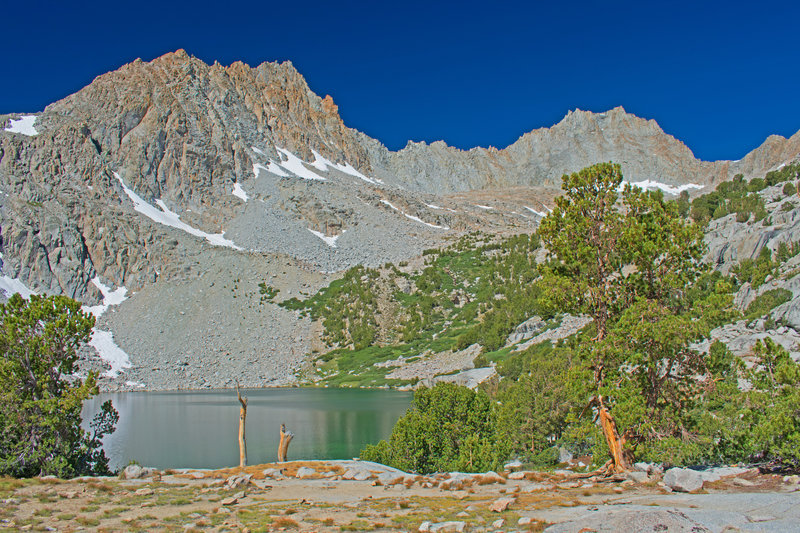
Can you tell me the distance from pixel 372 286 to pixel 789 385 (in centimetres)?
7171

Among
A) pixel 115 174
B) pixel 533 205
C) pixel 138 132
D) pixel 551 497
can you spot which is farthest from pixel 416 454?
pixel 533 205

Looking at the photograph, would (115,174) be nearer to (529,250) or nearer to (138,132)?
(138,132)

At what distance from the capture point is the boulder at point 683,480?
1271 centimetres

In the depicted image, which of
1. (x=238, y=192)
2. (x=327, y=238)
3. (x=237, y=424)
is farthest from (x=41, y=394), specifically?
(x=238, y=192)

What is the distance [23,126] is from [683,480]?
125 meters

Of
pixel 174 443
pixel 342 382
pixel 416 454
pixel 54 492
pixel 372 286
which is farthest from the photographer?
pixel 372 286

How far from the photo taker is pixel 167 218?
331ft

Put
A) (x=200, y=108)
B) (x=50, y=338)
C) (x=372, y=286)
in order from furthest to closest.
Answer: (x=200, y=108)
(x=372, y=286)
(x=50, y=338)

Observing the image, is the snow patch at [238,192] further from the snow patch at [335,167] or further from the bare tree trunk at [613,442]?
the bare tree trunk at [613,442]

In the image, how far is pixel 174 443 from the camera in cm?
3331

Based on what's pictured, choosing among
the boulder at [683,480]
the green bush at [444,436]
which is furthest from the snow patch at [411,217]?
the boulder at [683,480]

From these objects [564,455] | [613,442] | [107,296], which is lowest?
[564,455]

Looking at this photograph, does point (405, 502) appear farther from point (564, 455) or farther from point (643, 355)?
point (564, 455)

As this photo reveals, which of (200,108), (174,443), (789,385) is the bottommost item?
(174,443)
